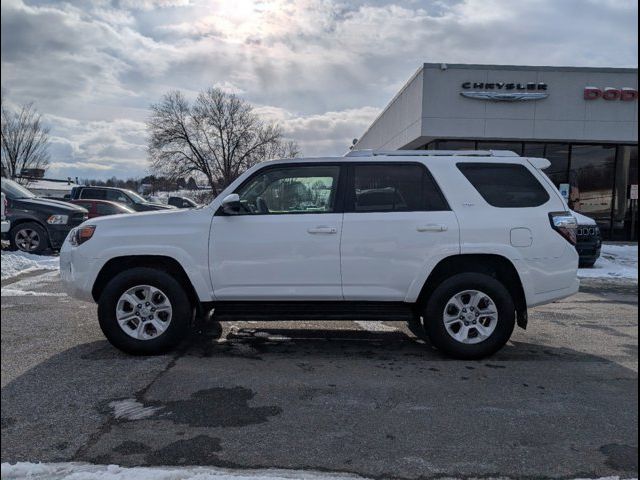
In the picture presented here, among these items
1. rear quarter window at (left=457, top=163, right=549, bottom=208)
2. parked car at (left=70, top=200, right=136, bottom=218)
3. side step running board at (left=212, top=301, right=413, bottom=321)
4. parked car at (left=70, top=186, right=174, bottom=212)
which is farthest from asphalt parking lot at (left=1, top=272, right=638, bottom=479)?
parked car at (left=70, top=186, right=174, bottom=212)

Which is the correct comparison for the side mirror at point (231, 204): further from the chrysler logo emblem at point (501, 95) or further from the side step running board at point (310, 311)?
the chrysler logo emblem at point (501, 95)

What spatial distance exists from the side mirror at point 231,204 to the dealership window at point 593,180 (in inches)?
676

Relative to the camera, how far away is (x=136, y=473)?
8.70 feet

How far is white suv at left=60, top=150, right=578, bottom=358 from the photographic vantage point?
4.59 m

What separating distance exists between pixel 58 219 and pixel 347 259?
915 cm

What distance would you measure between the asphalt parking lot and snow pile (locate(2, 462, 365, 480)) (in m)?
0.09

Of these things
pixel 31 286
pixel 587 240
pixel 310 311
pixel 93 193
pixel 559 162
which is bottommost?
pixel 31 286

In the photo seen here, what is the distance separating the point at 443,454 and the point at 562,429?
37.5 inches

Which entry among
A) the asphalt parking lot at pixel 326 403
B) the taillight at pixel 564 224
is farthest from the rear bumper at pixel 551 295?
the asphalt parking lot at pixel 326 403

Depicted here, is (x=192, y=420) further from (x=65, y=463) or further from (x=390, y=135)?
(x=390, y=135)

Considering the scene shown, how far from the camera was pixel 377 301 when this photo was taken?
15.4 feet

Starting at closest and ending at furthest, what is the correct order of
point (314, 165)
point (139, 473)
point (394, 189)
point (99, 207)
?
point (139, 473) → point (394, 189) → point (314, 165) → point (99, 207)

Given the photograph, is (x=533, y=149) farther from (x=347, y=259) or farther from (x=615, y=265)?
(x=347, y=259)

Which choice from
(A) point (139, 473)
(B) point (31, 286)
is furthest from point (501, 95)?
(A) point (139, 473)
